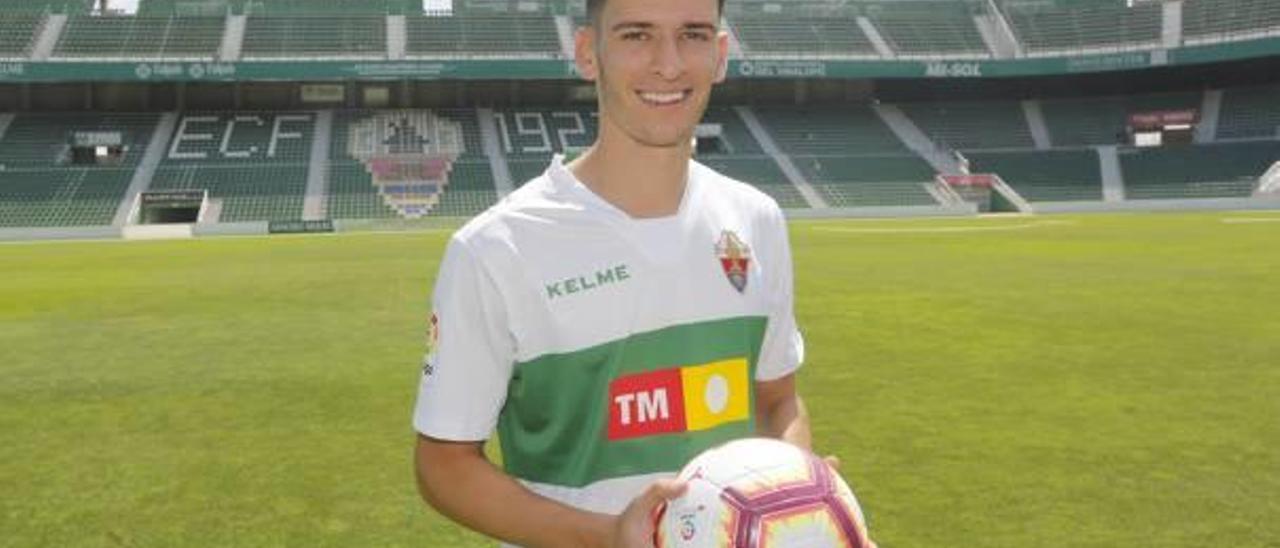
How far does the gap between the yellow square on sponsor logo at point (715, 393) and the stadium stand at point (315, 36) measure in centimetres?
5680

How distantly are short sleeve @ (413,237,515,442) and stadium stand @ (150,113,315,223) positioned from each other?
159 ft

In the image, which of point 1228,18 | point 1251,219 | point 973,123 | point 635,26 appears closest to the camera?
point 635,26

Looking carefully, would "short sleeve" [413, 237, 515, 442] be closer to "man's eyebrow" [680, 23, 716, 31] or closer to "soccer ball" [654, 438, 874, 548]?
"soccer ball" [654, 438, 874, 548]

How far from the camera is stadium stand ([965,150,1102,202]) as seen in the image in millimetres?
53688

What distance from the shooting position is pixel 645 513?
2.01 meters

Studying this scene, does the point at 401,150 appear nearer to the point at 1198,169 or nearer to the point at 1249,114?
the point at 1198,169

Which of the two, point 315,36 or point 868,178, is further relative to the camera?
point 315,36

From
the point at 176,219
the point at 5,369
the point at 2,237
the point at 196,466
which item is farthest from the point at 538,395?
the point at 176,219

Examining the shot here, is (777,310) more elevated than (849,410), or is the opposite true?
(777,310)

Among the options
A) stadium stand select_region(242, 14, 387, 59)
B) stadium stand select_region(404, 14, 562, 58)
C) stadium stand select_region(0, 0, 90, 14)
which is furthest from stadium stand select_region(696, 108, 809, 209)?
stadium stand select_region(0, 0, 90, 14)

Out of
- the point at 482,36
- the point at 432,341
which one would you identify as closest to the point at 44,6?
the point at 482,36

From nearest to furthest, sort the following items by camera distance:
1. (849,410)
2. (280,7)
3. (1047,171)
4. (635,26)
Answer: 1. (635,26)
2. (849,410)
3. (1047,171)
4. (280,7)

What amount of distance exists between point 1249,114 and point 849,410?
191 ft

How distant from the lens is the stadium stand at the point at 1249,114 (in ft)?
183
